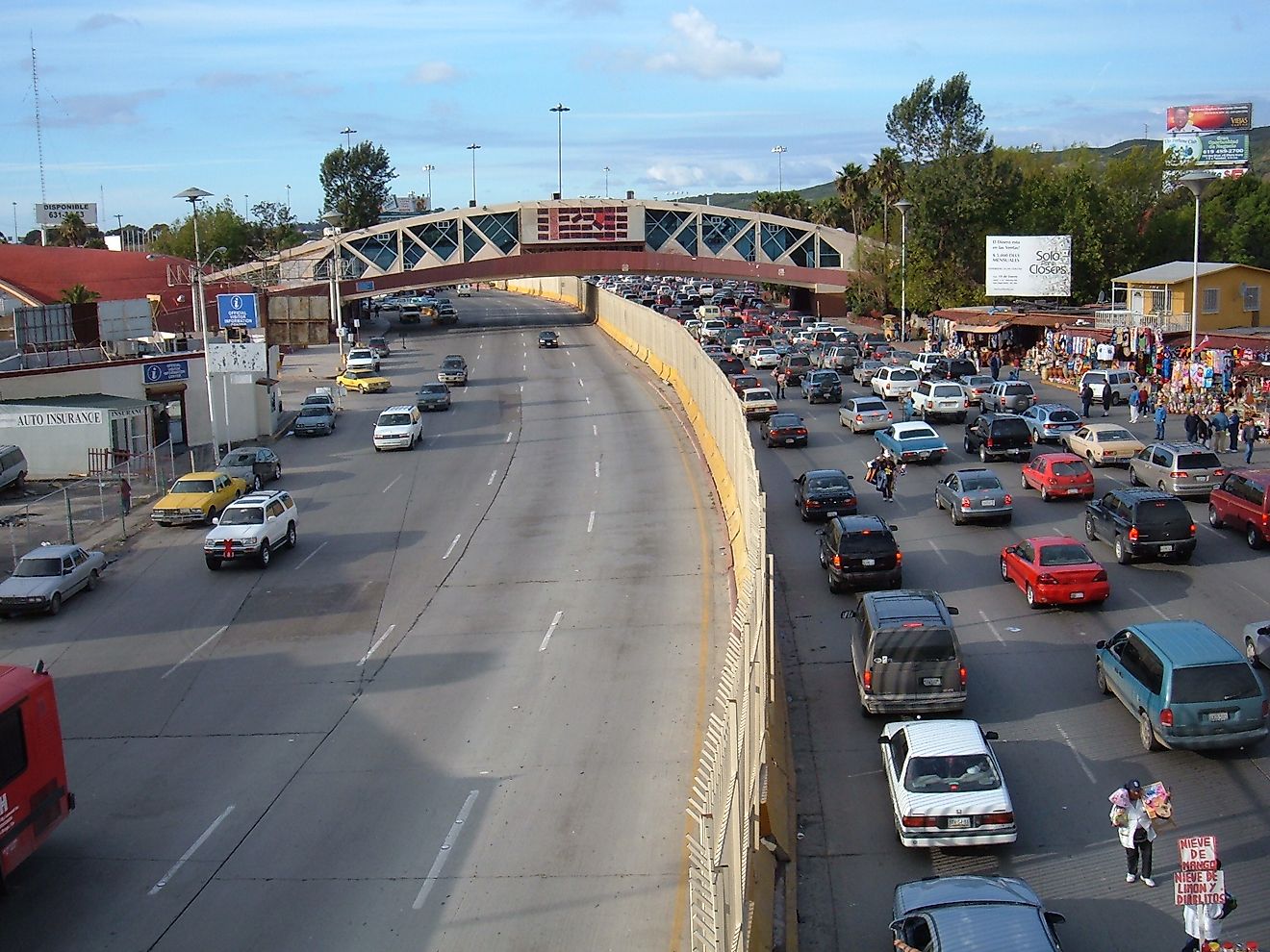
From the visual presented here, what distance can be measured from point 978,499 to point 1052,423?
39.4 feet

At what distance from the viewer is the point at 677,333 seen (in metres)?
59.4

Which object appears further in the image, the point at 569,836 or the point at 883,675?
the point at 883,675

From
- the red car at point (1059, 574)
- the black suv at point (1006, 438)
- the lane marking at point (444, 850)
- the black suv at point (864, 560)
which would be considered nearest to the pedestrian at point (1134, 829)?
the lane marking at point (444, 850)

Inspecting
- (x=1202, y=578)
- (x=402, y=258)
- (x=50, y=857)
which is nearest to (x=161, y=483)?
(x=50, y=857)

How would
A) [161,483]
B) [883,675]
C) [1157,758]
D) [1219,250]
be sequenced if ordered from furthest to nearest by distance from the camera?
1. [1219,250]
2. [161,483]
3. [883,675]
4. [1157,758]

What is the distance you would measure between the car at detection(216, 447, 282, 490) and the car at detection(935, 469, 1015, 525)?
855 inches

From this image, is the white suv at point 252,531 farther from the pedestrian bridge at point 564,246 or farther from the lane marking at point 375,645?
the pedestrian bridge at point 564,246

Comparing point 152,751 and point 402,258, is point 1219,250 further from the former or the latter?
point 152,751

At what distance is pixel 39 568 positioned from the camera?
29125mm

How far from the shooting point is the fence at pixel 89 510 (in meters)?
35.1

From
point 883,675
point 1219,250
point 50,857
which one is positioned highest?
point 1219,250

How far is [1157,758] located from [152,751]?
14.2 metres

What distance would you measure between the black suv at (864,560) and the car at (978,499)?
542 cm

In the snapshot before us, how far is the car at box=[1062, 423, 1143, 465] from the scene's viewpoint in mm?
37500
